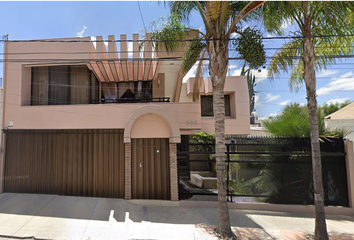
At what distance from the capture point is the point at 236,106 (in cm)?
1332

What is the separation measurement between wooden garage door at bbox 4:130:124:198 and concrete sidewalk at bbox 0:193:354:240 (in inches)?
17.5

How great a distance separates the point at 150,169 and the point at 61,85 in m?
6.26

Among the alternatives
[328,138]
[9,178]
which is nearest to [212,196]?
[328,138]

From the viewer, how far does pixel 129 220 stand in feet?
19.7

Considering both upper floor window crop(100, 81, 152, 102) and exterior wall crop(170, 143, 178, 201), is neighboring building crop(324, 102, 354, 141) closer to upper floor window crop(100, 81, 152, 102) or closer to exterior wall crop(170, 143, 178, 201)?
exterior wall crop(170, 143, 178, 201)

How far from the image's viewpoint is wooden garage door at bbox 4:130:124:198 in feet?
25.3

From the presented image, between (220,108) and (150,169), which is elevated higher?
(220,108)

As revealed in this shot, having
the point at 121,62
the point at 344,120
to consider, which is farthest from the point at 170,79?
the point at 344,120

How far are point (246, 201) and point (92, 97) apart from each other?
8644mm

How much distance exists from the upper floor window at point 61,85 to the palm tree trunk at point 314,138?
886 cm

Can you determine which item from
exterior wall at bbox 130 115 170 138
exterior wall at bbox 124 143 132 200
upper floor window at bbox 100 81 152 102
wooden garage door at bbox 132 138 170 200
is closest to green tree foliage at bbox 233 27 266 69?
exterior wall at bbox 130 115 170 138

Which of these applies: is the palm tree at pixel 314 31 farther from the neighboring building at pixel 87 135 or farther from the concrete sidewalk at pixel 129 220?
the neighboring building at pixel 87 135

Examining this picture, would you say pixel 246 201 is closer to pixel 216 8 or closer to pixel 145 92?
pixel 216 8

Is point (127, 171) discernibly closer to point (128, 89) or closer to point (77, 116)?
point (77, 116)
